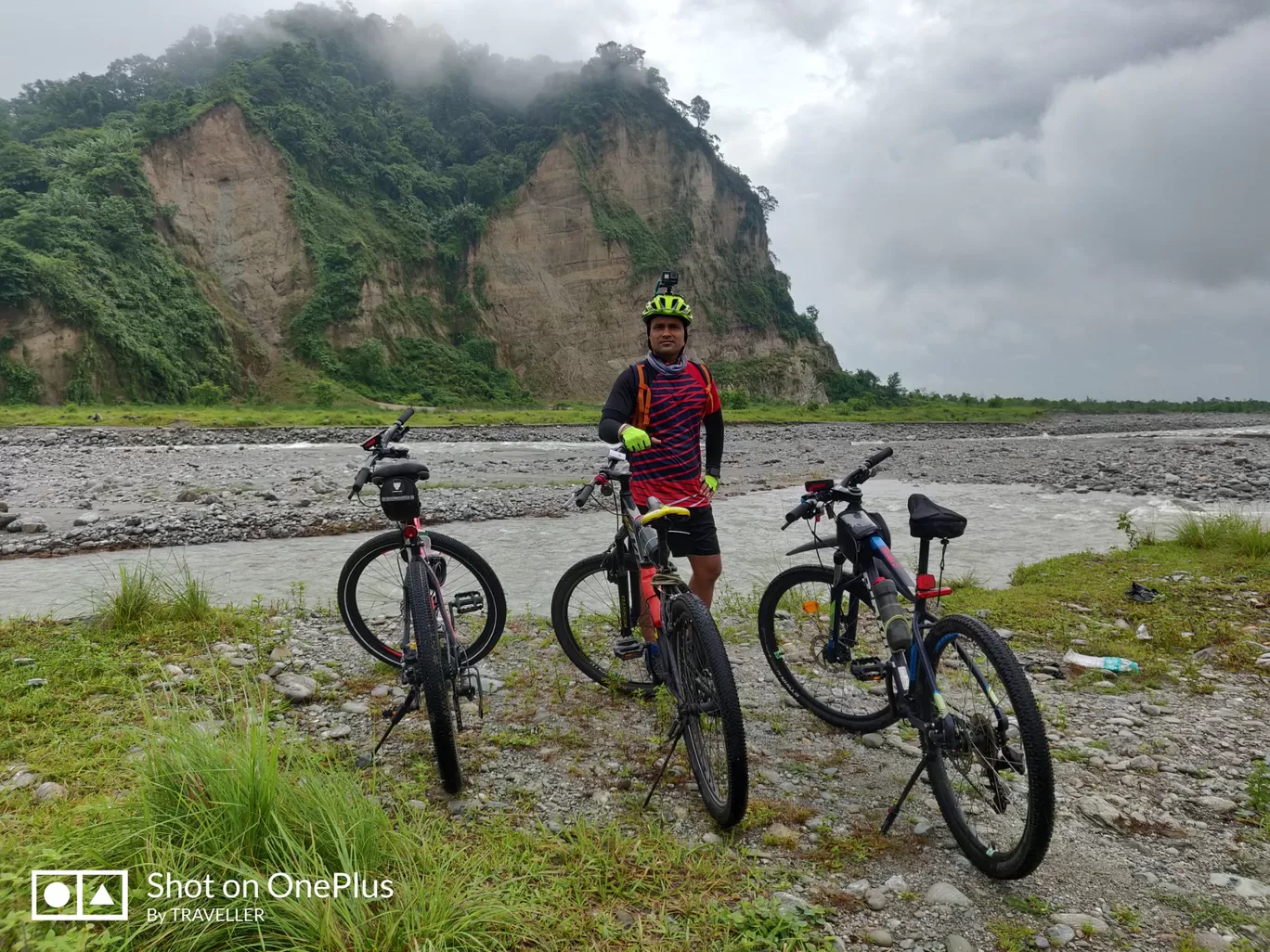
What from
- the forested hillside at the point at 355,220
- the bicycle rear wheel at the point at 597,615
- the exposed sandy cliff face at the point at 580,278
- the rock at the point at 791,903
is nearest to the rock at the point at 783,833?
the rock at the point at 791,903

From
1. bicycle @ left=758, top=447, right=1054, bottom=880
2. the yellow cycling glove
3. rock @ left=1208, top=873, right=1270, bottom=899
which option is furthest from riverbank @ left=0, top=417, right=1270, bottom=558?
rock @ left=1208, top=873, right=1270, bottom=899

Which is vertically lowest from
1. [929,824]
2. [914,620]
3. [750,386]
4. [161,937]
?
[929,824]

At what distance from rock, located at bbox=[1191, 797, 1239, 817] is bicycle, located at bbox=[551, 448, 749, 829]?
223 centimetres

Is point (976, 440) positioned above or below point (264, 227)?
below

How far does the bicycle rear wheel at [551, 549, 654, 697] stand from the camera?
472 cm

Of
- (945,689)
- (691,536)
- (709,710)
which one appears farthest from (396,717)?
(945,689)

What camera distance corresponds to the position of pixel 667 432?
455 cm

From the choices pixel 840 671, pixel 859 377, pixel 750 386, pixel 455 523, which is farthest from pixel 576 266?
pixel 840 671

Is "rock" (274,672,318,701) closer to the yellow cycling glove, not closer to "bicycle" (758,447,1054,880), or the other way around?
the yellow cycling glove

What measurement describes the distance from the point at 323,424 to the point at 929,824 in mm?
39996

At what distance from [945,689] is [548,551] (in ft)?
23.6

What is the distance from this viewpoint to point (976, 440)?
3516cm

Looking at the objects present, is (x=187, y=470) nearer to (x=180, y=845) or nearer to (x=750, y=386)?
(x=180, y=845)

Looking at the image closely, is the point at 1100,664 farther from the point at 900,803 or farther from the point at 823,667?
the point at 900,803
